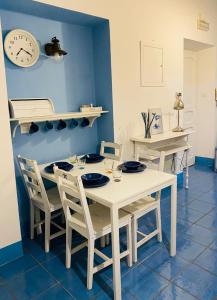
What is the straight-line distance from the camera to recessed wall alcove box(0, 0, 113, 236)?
7.72 ft

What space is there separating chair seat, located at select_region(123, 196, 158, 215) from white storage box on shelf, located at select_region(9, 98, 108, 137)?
42.6 inches

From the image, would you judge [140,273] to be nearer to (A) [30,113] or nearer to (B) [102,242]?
(B) [102,242]

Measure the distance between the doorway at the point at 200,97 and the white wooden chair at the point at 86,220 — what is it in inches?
120

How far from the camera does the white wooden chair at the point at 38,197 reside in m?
2.11

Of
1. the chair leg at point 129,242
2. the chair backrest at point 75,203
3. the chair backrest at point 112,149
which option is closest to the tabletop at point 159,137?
the chair backrest at point 112,149

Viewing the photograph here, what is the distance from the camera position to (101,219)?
1889 mm

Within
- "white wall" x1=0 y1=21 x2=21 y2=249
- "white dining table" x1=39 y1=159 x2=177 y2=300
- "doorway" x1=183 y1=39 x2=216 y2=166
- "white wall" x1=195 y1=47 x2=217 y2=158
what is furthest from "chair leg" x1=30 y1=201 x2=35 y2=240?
"white wall" x1=195 y1=47 x2=217 y2=158

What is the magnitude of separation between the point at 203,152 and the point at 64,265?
3505 millimetres

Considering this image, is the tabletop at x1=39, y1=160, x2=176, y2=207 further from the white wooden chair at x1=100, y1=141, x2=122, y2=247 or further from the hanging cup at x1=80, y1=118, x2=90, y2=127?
the hanging cup at x1=80, y1=118, x2=90, y2=127

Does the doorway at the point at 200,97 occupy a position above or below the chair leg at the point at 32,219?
above

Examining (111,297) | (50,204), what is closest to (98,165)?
(50,204)

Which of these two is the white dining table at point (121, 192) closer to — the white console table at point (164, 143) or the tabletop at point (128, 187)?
the tabletop at point (128, 187)

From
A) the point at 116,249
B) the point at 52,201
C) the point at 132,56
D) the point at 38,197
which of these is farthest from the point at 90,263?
the point at 132,56

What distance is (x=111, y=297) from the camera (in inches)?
67.0
